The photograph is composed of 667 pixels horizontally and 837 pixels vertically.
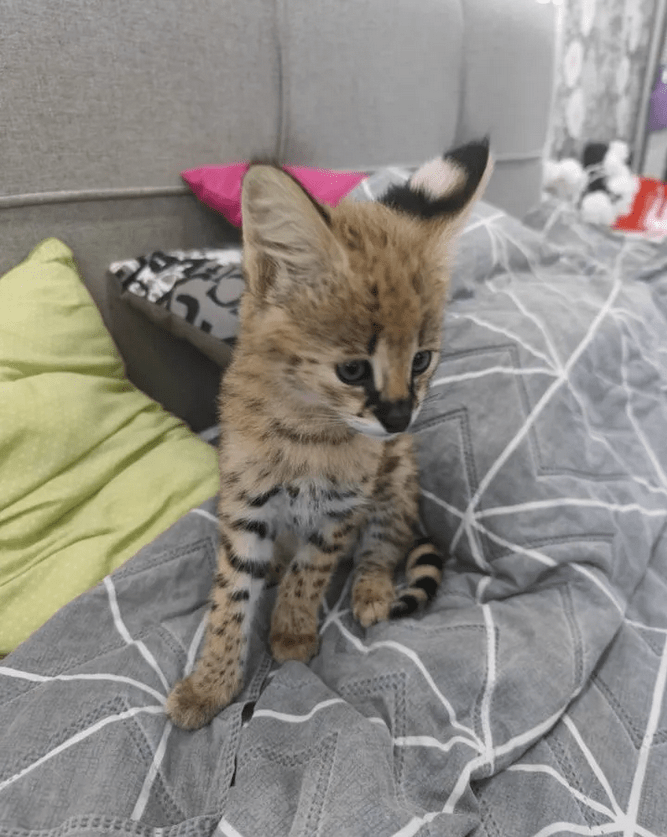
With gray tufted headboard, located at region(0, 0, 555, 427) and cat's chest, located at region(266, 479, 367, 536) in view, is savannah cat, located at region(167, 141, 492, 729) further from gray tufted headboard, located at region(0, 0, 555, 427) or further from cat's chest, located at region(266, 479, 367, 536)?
gray tufted headboard, located at region(0, 0, 555, 427)

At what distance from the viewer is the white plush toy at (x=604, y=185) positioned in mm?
3078

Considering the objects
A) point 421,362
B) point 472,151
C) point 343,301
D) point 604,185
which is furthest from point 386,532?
point 604,185

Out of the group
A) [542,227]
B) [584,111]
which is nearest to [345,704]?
[542,227]

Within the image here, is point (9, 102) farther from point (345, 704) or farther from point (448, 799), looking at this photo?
point (448, 799)

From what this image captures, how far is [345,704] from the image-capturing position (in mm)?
883

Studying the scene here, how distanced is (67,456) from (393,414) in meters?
0.62

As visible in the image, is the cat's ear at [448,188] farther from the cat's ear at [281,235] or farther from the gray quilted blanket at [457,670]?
the gray quilted blanket at [457,670]

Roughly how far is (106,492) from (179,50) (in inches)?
36.7

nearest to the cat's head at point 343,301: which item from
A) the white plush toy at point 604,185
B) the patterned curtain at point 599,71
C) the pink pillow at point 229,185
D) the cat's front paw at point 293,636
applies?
the cat's front paw at point 293,636

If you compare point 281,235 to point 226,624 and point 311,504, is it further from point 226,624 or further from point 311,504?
point 226,624

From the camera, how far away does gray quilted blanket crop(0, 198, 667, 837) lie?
771 millimetres

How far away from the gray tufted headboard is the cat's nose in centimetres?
73

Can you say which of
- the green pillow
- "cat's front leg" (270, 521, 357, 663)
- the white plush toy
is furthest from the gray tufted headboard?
the white plush toy

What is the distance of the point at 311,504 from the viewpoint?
0.98 m
